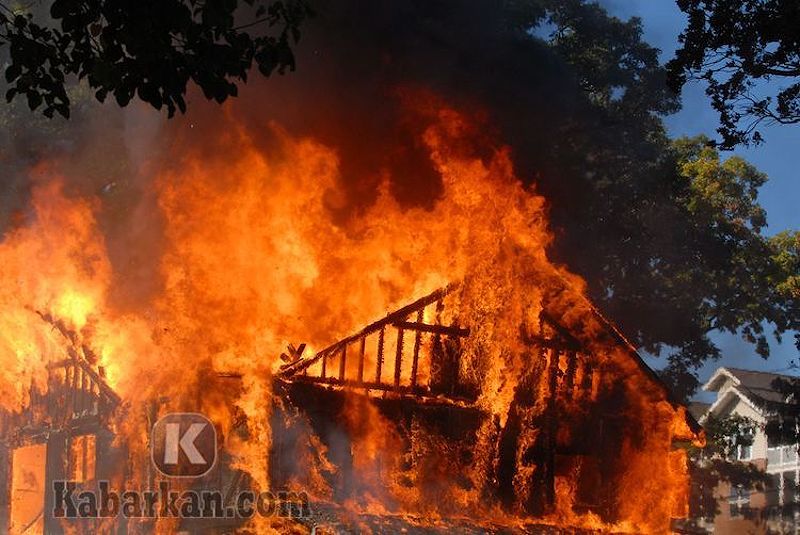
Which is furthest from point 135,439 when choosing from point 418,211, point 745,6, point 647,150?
point 647,150

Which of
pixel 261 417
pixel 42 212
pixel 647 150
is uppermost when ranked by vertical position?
pixel 647 150

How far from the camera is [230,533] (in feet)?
43.0

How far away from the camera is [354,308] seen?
16297 mm

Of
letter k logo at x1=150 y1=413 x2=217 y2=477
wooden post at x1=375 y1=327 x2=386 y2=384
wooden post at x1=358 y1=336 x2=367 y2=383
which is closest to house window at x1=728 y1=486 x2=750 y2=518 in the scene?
wooden post at x1=375 y1=327 x2=386 y2=384

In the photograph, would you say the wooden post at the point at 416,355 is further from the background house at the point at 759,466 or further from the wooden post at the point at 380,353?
the background house at the point at 759,466

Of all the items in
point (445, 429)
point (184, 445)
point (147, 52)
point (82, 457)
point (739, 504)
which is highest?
point (147, 52)

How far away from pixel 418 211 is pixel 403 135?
5.88 feet

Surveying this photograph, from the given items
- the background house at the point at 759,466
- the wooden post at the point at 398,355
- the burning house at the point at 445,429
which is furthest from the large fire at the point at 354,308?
the background house at the point at 759,466

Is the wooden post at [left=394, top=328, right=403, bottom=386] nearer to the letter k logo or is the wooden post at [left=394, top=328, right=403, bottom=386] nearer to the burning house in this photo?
the burning house

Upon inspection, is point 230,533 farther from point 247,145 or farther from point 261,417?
point 247,145

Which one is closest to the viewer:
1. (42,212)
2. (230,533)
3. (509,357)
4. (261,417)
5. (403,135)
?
(230,533)

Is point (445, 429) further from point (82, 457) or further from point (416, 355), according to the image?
point (82, 457)

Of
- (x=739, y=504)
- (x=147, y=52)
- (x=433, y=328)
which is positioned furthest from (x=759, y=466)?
(x=147, y=52)

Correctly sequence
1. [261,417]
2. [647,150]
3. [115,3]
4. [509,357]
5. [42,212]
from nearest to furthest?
[115,3]
[261,417]
[509,357]
[42,212]
[647,150]
